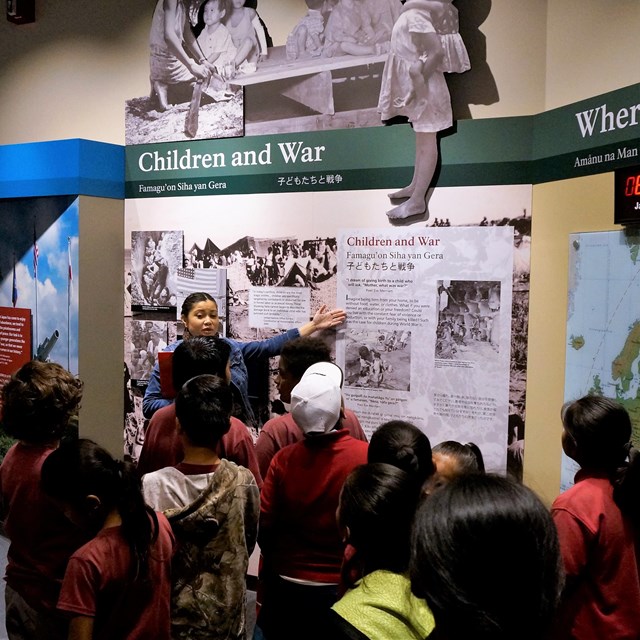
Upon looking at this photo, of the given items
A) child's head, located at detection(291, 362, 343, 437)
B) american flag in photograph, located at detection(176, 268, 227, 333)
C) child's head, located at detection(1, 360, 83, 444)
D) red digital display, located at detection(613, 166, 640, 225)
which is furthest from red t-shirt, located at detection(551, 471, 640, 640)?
american flag in photograph, located at detection(176, 268, 227, 333)

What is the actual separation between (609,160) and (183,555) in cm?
231

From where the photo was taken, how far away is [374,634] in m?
1.32

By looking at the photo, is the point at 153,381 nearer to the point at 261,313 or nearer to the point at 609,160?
the point at 261,313

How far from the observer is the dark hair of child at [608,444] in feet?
6.33

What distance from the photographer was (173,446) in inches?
99.3

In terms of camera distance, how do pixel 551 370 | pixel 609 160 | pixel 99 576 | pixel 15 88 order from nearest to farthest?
pixel 99 576 → pixel 609 160 → pixel 551 370 → pixel 15 88

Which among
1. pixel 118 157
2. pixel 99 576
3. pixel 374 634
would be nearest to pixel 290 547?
pixel 99 576

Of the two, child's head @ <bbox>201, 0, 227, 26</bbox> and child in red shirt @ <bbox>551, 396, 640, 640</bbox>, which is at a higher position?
child's head @ <bbox>201, 0, 227, 26</bbox>

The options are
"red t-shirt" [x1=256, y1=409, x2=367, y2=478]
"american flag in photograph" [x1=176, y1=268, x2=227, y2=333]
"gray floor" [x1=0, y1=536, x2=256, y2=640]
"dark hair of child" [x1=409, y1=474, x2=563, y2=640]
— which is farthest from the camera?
"american flag in photograph" [x1=176, y1=268, x2=227, y2=333]

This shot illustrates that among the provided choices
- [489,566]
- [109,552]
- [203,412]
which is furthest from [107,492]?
[489,566]

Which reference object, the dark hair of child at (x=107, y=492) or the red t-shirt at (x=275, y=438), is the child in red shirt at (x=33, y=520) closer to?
the dark hair of child at (x=107, y=492)

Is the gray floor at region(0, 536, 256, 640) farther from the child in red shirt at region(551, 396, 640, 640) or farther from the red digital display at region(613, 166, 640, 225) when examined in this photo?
the red digital display at region(613, 166, 640, 225)

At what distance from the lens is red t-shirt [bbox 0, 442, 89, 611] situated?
2061 mm

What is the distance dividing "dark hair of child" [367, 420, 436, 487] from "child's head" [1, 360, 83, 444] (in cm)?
104
